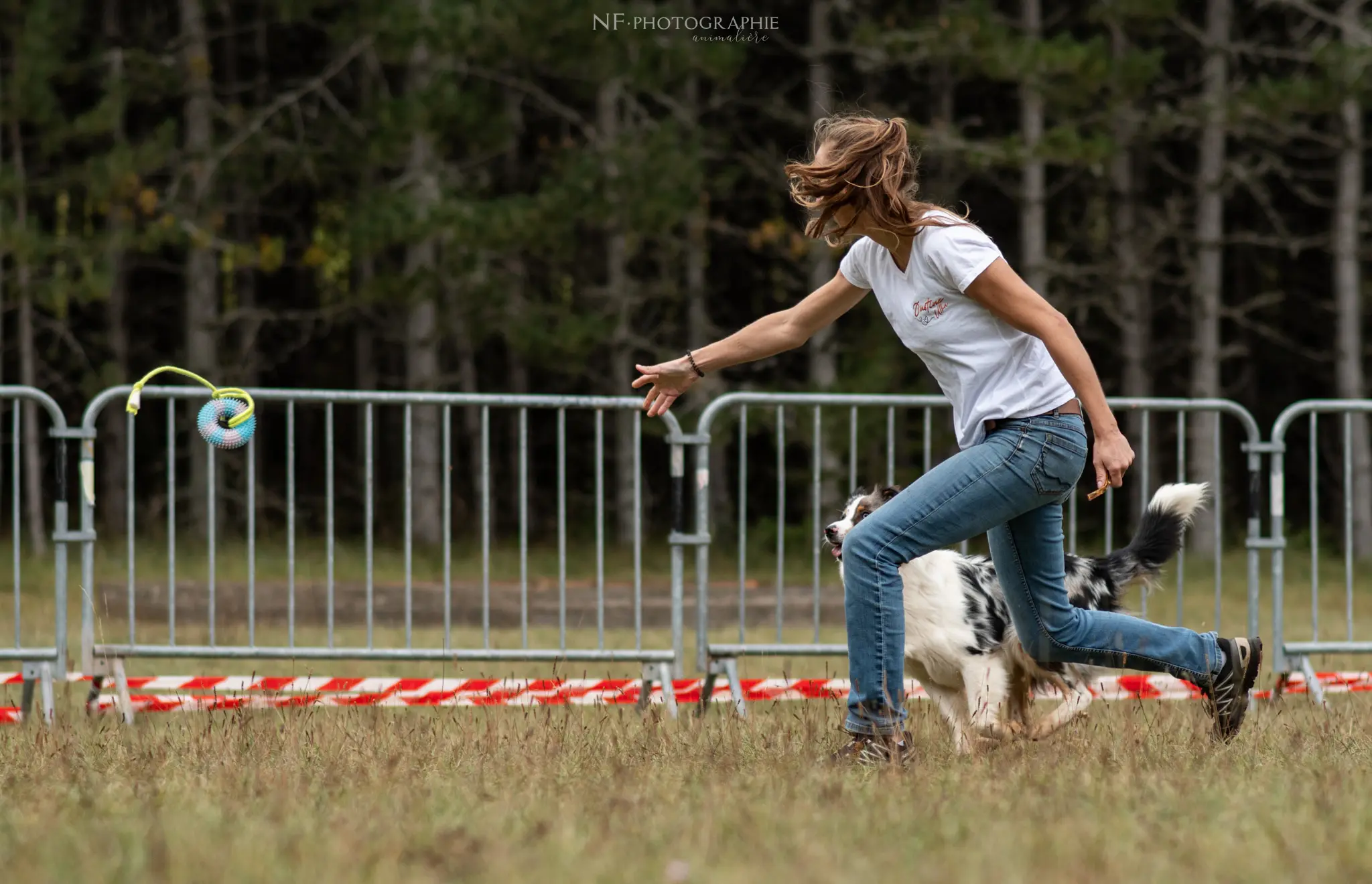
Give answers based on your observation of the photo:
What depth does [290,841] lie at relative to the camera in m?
3.53

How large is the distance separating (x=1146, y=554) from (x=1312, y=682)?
1.76 m

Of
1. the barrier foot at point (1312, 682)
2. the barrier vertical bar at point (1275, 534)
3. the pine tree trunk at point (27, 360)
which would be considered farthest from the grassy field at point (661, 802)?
the pine tree trunk at point (27, 360)

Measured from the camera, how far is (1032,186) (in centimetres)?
1764

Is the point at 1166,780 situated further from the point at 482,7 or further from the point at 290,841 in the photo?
the point at 482,7

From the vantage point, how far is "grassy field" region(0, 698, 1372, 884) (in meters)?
3.31

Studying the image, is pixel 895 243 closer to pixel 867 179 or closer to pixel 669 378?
pixel 867 179

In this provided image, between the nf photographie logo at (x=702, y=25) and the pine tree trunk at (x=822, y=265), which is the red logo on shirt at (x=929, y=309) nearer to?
the nf photographie logo at (x=702, y=25)

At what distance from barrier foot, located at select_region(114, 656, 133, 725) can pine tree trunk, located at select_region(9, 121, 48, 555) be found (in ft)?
35.1

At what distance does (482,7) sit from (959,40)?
4.90 meters

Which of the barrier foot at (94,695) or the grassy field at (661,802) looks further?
the barrier foot at (94,695)

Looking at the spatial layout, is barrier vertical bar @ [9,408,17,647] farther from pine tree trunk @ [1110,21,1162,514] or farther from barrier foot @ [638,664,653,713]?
pine tree trunk @ [1110,21,1162,514]

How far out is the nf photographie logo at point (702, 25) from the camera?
16.7 metres

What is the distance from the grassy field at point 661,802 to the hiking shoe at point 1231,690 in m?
0.06

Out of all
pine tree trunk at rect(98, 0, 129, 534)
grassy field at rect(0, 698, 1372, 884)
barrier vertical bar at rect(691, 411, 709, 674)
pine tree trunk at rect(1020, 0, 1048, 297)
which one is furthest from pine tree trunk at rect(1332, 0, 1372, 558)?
pine tree trunk at rect(98, 0, 129, 534)
